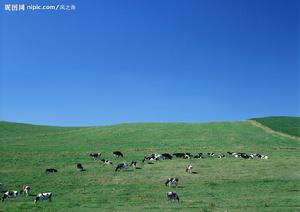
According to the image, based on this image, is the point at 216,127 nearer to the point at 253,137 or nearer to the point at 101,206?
the point at 253,137

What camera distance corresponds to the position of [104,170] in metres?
41.9

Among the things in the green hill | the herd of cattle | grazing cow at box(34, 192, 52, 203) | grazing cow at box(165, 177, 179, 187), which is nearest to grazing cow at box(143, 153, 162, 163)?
the herd of cattle

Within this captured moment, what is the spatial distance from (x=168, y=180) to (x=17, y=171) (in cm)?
1537

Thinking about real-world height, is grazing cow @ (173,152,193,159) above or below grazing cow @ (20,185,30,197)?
above

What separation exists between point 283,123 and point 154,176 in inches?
2330

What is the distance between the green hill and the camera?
267ft

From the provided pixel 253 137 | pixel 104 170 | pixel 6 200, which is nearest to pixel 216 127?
pixel 253 137

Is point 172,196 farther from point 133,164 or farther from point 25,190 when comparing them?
point 133,164

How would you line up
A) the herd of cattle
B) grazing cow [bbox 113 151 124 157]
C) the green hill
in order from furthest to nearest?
1. the green hill
2. grazing cow [bbox 113 151 124 157]
3. the herd of cattle

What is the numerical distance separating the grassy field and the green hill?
908 cm

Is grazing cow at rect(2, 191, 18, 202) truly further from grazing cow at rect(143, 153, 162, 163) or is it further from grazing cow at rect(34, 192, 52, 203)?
grazing cow at rect(143, 153, 162, 163)

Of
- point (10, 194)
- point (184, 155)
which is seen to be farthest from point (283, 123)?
point (10, 194)

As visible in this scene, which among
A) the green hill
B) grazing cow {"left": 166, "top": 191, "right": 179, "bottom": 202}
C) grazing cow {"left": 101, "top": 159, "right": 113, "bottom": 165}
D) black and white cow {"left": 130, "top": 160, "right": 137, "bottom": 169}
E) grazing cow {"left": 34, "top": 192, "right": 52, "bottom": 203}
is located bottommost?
grazing cow {"left": 166, "top": 191, "right": 179, "bottom": 202}

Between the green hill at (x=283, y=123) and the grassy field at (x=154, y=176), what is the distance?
9083mm
